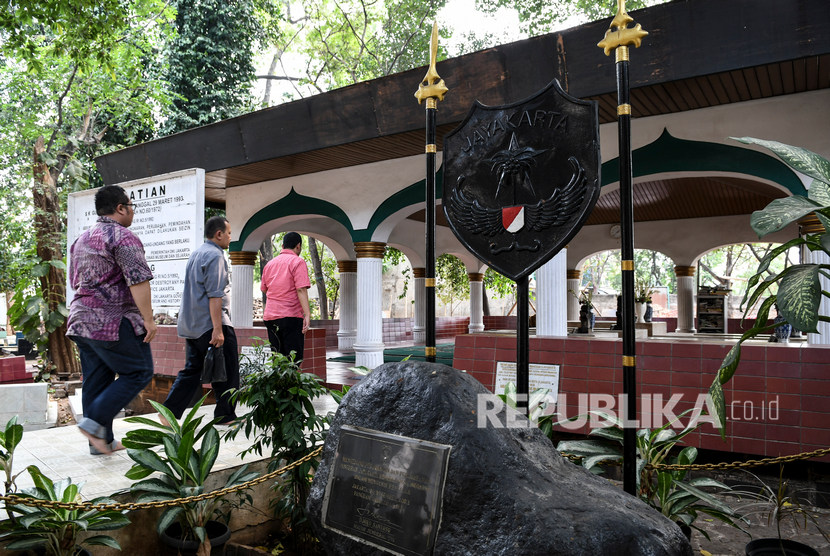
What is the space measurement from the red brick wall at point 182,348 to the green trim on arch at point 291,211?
136 centimetres

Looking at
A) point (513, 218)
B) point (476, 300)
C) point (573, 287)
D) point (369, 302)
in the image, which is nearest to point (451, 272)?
point (476, 300)

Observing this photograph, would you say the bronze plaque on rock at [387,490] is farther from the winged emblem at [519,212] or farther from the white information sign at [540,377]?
the white information sign at [540,377]

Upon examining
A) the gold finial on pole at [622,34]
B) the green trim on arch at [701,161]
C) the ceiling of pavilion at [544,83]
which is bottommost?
the gold finial on pole at [622,34]

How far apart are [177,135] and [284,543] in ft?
19.0

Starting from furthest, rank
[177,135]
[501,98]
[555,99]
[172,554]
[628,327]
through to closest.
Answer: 1. [177,135]
2. [501,98]
3. [172,554]
4. [555,99]
5. [628,327]

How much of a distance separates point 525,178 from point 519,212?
0.49 ft

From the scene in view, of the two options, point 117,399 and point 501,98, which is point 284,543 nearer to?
point 117,399

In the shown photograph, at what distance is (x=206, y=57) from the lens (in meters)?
13.4

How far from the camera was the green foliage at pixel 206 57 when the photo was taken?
13164 millimetres

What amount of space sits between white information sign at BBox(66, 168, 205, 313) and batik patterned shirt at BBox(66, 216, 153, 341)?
65.4 inches

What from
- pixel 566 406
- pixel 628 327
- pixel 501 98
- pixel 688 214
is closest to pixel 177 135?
pixel 501 98

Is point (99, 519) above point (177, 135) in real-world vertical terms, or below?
below

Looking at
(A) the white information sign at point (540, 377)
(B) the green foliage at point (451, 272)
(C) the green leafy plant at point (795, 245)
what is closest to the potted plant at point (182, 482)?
(C) the green leafy plant at point (795, 245)

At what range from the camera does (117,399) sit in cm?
346
